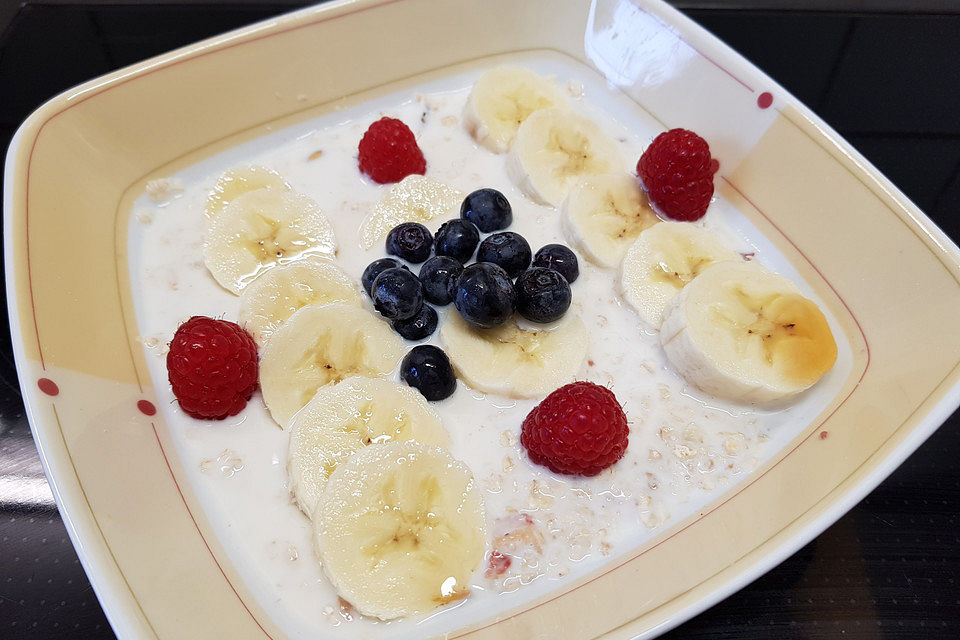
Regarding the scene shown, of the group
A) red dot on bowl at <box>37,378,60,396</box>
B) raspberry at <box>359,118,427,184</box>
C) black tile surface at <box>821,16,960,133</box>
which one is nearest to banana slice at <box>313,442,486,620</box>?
red dot on bowl at <box>37,378,60,396</box>

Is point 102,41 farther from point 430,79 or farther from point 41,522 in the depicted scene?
point 41,522

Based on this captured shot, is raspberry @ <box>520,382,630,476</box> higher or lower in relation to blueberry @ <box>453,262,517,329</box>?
lower

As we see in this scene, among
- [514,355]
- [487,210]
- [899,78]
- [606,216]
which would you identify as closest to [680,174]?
[606,216]

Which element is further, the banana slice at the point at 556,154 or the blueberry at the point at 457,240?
the banana slice at the point at 556,154

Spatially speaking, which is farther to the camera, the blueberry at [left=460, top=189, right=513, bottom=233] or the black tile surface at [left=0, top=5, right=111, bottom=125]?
the black tile surface at [left=0, top=5, right=111, bottom=125]

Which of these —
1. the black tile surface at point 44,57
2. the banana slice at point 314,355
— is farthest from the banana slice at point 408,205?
the black tile surface at point 44,57

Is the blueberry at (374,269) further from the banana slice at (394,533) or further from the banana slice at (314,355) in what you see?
the banana slice at (394,533)

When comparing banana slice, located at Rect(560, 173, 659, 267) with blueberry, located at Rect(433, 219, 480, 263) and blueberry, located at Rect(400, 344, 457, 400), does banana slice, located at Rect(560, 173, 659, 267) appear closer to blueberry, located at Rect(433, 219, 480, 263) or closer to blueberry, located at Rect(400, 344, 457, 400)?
blueberry, located at Rect(433, 219, 480, 263)

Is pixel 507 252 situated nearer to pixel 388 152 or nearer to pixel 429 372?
pixel 429 372
